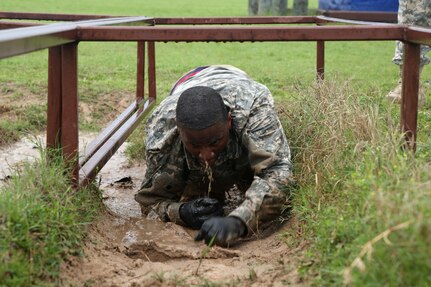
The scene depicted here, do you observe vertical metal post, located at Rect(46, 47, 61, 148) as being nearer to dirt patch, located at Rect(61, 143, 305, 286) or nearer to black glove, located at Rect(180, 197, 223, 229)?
dirt patch, located at Rect(61, 143, 305, 286)

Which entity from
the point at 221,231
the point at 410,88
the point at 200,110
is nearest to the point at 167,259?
the point at 221,231

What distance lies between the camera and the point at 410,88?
3.44 meters

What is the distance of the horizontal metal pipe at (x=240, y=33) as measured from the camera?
11.0 feet

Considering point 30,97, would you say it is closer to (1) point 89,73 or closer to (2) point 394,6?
(1) point 89,73

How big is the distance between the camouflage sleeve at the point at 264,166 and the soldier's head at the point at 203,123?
0.21m

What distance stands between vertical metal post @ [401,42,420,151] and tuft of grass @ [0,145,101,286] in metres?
1.49

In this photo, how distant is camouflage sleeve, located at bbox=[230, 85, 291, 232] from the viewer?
3.67 m

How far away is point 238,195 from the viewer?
475cm

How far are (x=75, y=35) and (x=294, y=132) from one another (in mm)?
1606

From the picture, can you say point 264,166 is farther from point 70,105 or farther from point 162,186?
point 70,105

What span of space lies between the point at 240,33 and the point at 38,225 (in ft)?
4.05

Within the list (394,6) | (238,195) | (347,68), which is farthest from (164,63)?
(394,6)

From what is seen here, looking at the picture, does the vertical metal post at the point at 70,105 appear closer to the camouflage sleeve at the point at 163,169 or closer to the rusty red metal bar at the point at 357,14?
the camouflage sleeve at the point at 163,169

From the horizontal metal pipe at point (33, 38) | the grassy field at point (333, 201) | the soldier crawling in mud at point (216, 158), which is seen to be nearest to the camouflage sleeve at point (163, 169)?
the soldier crawling in mud at point (216, 158)
